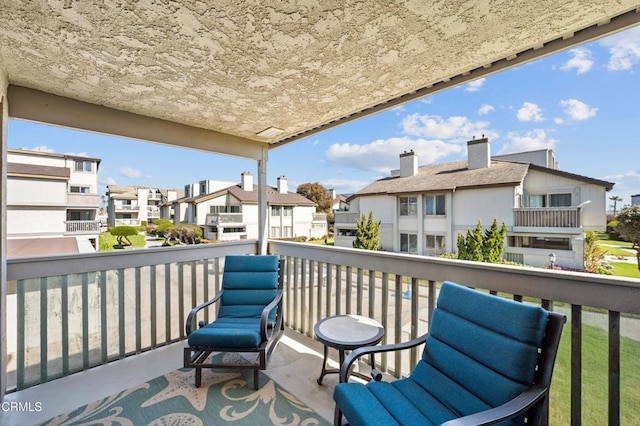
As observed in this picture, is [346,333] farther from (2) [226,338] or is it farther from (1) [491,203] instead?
(1) [491,203]

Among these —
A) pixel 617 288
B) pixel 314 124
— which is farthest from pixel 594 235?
pixel 314 124

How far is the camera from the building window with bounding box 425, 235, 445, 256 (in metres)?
7.24

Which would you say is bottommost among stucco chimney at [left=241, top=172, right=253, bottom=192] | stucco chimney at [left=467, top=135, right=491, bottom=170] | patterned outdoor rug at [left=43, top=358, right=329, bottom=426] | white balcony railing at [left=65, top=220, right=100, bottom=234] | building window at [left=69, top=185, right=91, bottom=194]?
patterned outdoor rug at [left=43, top=358, right=329, bottom=426]

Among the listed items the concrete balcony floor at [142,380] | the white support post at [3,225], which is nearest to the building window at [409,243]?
the concrete balcony floor at [142,380]

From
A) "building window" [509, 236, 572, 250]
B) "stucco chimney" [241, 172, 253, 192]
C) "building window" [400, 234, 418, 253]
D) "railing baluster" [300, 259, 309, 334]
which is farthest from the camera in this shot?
"stucco chimney" [241, 172, 253, 192]

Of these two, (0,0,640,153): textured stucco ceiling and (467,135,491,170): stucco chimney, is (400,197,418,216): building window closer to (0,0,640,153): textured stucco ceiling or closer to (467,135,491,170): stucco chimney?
(467,135,491,170): stucco chimney

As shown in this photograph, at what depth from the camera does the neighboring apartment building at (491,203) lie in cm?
439

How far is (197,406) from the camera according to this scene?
2.01 metres

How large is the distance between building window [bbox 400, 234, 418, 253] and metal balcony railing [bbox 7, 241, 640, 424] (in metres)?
5.46

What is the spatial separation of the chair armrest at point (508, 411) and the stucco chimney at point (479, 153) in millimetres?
6725

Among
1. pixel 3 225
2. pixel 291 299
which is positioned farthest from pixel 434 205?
pixel 3 225

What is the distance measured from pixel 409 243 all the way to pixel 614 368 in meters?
7.06

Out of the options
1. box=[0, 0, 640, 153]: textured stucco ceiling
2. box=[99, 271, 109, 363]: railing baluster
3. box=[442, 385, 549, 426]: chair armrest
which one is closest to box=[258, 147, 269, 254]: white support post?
box=[0, 0, 640, 153]: textured stucco ceiling

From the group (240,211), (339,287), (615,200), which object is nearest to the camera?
(339,287)
